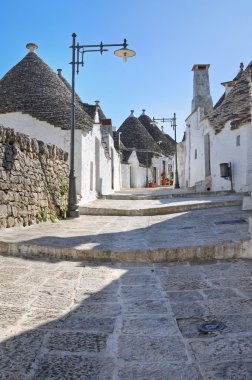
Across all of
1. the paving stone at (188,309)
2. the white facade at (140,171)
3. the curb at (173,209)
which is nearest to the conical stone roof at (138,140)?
the white facade at (140,171)

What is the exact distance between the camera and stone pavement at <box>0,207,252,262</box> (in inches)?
208

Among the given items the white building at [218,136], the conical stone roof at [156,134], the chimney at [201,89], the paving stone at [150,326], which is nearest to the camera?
the paving stone at [150,326]

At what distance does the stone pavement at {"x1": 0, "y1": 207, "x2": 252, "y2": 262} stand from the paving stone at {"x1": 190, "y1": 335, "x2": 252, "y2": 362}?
2741 millimetres

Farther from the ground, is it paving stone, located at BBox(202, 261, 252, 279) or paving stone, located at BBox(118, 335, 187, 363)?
paving stone, located at BBox(202, 261, 252, 279)

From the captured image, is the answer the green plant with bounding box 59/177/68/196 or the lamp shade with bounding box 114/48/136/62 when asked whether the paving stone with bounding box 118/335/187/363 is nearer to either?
the green plant with bounding box 59/177/68/196

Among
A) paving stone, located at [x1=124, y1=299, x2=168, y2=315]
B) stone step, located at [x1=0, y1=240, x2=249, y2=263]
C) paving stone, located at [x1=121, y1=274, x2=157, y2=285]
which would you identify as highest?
stone step, located at [x1=0, y1=240, x2=249, y2=263]

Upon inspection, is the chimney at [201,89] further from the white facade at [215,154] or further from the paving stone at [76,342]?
the paving stone at [76,342]

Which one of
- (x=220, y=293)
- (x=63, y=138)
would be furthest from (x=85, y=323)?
(x=63, y=138)

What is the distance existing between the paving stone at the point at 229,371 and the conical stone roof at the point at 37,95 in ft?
36.8

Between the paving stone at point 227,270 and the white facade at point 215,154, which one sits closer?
the paving stone at point 227,270

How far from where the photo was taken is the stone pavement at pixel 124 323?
218 centimetres

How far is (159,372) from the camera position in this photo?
2.14 metres

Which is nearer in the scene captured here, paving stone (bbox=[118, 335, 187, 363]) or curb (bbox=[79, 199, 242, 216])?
paving stone (bbox=[118, 335, 187, 363])

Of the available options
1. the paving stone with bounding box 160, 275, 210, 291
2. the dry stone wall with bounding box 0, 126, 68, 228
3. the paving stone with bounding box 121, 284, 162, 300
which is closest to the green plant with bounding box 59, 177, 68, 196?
the dry stone wall with bounding box 0, 126, 68, 228
